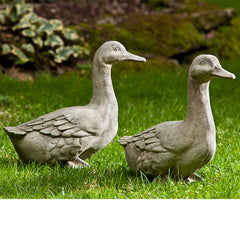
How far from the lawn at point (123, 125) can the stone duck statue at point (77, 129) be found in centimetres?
15

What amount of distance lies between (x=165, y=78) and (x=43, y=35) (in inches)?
95.6

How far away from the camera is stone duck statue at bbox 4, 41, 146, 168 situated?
3.82 meters

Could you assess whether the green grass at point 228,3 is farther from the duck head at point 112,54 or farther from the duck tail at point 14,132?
the duck tail at point 14,132

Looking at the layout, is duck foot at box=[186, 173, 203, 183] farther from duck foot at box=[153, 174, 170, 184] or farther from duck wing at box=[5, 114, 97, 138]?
duck wing at box=[5, 114, 97, 138]

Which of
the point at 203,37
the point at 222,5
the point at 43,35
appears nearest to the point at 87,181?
the point at 43,35

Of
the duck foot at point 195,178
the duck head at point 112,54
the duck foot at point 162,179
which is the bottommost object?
the duck foot at point 195,178

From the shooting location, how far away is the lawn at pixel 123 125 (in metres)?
3.36

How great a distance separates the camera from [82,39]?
8.15m

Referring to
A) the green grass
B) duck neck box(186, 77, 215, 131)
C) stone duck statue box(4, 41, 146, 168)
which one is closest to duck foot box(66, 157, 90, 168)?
stone duck statue box(4, 41, 146, 168)

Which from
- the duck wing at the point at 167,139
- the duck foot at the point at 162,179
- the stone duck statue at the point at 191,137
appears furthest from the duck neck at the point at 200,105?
the duck foot at the point at 162,179

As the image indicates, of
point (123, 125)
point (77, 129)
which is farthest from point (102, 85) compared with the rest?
point (123, 125)

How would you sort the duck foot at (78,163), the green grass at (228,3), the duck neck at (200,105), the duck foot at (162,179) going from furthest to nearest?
1. the green grass at (228,3)
2. the duck foot at (78,163)
3. the duck foot at (162,179)
4. the duck neck at (200,105)

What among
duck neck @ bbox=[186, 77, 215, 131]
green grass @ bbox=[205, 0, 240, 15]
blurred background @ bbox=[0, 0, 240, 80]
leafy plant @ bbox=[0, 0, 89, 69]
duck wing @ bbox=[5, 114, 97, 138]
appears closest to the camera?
duck neck @ bbox=[186, 77, 215, 131]

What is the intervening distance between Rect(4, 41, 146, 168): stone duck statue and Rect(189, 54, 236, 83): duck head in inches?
34.2
